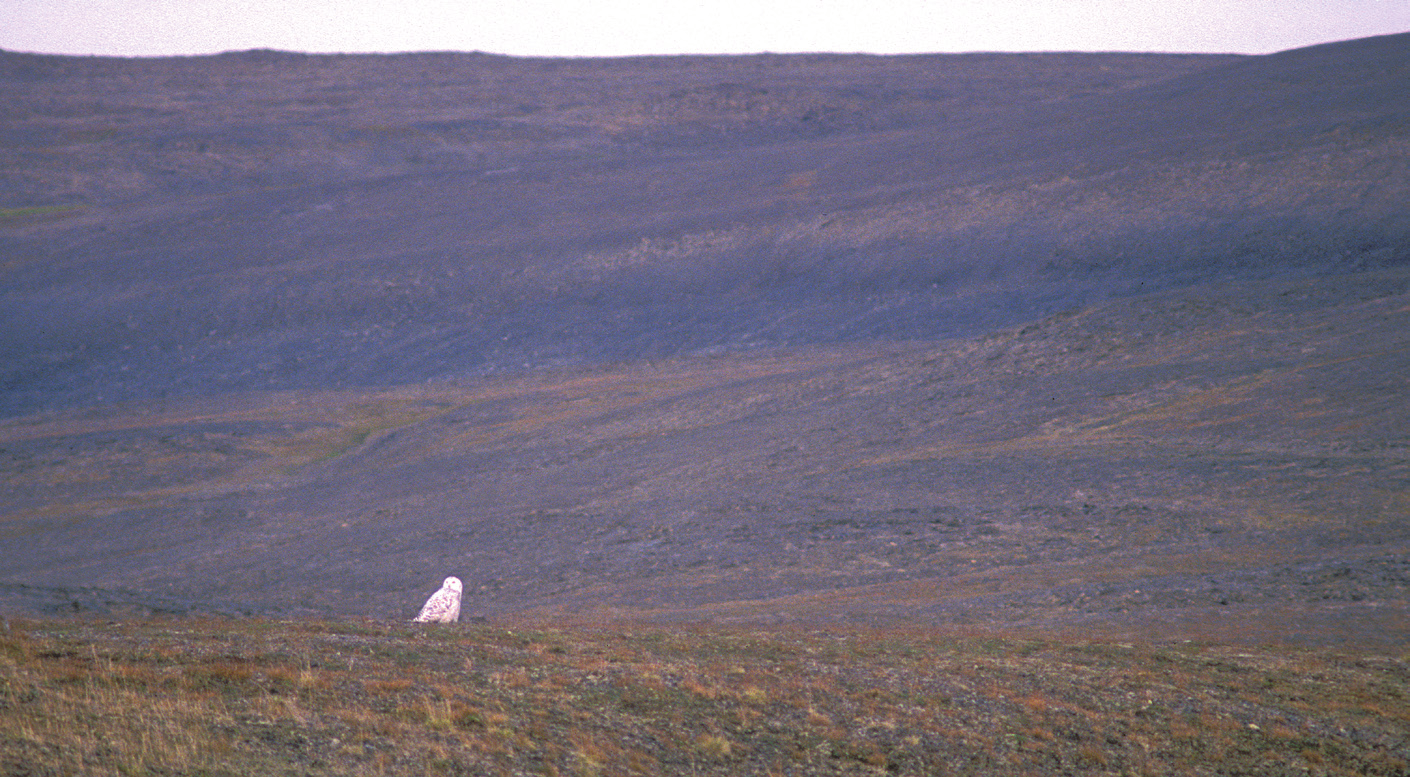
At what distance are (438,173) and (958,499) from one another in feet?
131

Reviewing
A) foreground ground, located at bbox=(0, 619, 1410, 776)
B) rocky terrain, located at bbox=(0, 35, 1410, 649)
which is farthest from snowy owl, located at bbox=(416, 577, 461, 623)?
foreground ground, located at bbox=(0, 619, 1410, 776)

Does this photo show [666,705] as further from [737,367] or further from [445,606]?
[737,367]

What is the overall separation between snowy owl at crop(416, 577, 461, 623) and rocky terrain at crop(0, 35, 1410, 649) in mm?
1184

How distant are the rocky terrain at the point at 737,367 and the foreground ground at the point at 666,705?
2.09m

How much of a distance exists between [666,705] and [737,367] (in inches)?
874

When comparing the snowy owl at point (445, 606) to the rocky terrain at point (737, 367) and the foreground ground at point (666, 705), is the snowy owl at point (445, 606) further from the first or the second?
the foreground ground at point (666, 705)

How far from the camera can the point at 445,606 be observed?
13078 millimetres

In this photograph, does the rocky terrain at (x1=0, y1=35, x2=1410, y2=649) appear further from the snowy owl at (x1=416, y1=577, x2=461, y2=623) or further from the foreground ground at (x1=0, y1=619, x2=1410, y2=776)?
the foreground ground at (x1=0, y1=619, x2=1410, y2=776)

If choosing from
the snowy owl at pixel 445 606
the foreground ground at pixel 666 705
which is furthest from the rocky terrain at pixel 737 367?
the foreground ground at pixel 666 705

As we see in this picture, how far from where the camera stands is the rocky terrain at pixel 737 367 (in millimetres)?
14922

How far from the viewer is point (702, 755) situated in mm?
7457

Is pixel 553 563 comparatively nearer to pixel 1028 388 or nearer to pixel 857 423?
pixel 857 423

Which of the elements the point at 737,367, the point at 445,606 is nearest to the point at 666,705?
the point at 445,606

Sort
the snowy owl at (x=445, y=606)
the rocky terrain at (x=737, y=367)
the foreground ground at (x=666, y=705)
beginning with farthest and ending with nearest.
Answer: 1. the rocky terrain at (x=737, y=367)
2. the snowy owl at (x=445, y=606)
3. the foreground ground at (x=666, y=705)
